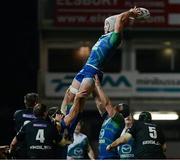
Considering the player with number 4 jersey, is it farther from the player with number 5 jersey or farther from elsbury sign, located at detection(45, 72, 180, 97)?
elsbury sign, located at detection(45, 72, 180, 97)

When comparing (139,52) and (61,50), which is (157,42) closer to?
(139,52)

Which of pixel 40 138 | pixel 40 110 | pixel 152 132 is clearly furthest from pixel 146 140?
pixel 40 110

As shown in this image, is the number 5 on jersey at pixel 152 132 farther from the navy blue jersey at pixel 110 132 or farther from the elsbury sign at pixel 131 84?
the elsbury sign at pixel 131 84

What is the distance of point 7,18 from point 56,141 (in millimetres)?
11854

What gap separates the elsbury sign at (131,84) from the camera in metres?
23.6

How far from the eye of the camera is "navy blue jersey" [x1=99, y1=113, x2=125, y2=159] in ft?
39.9

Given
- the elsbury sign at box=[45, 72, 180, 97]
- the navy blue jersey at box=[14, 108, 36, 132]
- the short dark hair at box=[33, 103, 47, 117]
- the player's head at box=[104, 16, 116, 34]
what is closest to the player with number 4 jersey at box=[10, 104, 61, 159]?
the short dark hair at box=[33, 103, 47, 117]

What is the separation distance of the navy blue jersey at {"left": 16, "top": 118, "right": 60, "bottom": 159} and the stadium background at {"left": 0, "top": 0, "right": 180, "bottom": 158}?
10760 mm

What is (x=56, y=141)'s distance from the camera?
1243 centimetres

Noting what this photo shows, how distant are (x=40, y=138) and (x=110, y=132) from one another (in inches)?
45.3

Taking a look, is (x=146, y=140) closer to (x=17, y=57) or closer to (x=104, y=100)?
(x=104, y=100)

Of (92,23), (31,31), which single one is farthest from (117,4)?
(31,31)

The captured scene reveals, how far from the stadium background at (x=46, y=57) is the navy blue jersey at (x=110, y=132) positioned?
Answer: 10.4 meters

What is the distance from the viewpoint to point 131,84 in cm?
2384
